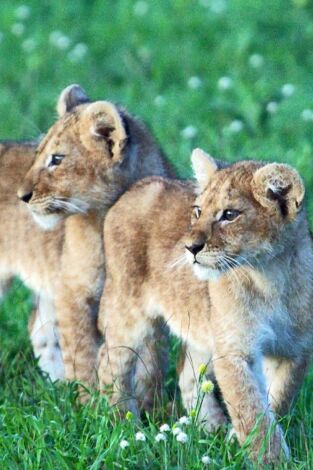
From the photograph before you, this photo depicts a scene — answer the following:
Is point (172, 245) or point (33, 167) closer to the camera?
point (172, 245)

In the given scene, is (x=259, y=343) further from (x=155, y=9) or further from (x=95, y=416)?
(x=155, y=9)

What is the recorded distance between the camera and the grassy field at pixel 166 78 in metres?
9.33

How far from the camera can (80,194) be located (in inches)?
334

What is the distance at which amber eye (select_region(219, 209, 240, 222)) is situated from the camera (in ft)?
23.5

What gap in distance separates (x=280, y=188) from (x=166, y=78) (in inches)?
276

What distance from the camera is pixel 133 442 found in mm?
6977

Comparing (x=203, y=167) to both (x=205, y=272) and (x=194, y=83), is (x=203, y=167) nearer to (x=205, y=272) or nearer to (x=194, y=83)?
(x=205, y=272)

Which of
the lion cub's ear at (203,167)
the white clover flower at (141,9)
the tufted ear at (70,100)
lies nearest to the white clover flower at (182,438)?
the lion cub's ear at (203,167)

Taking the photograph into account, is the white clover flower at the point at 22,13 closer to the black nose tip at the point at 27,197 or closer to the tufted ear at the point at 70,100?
the tufted ear at the point at 70,100

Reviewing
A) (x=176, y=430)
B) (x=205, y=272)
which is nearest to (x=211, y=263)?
(x=205, y=272)

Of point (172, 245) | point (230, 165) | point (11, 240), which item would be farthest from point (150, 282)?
point (11, 240)

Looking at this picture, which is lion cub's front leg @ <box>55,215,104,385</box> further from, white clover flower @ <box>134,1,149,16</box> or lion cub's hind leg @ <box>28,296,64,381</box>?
white clover flower @ <box>134,1,149,16</box>

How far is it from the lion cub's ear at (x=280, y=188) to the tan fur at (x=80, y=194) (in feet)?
4.74

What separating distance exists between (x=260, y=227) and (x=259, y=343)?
0.54 m
